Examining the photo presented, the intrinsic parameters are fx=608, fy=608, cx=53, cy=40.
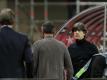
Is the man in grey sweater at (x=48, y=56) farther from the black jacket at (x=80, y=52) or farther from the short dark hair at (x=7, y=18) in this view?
the black jacket at (x=80, y=52)

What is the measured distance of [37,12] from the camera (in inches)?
888

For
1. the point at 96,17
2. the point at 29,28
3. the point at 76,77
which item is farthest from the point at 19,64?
the point at 29,28

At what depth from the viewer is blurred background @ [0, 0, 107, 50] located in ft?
68.7

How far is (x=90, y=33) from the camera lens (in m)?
13.9

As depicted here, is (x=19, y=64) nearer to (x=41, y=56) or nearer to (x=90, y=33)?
(x=41, y=56)

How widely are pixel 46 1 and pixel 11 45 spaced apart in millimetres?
12712

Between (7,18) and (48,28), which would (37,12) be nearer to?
(48,28)

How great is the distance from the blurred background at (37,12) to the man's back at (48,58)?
35.5 ft

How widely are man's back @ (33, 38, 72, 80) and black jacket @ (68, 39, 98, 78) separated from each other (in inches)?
46.6

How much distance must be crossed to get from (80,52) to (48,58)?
55.3 inches

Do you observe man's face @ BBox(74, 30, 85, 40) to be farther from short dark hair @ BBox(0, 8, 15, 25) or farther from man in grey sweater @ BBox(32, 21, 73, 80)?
short dark hair @ BBox(0, 8, 15, 25)

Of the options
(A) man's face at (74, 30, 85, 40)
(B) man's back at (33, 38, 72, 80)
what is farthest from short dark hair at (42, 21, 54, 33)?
(A) man's face at (74, 30, 85, 40)

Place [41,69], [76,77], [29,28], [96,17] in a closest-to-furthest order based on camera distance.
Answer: [41,69]
[76,77]
[96,17]
[29,28]

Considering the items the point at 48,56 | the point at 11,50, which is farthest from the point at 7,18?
the point at 48,56
